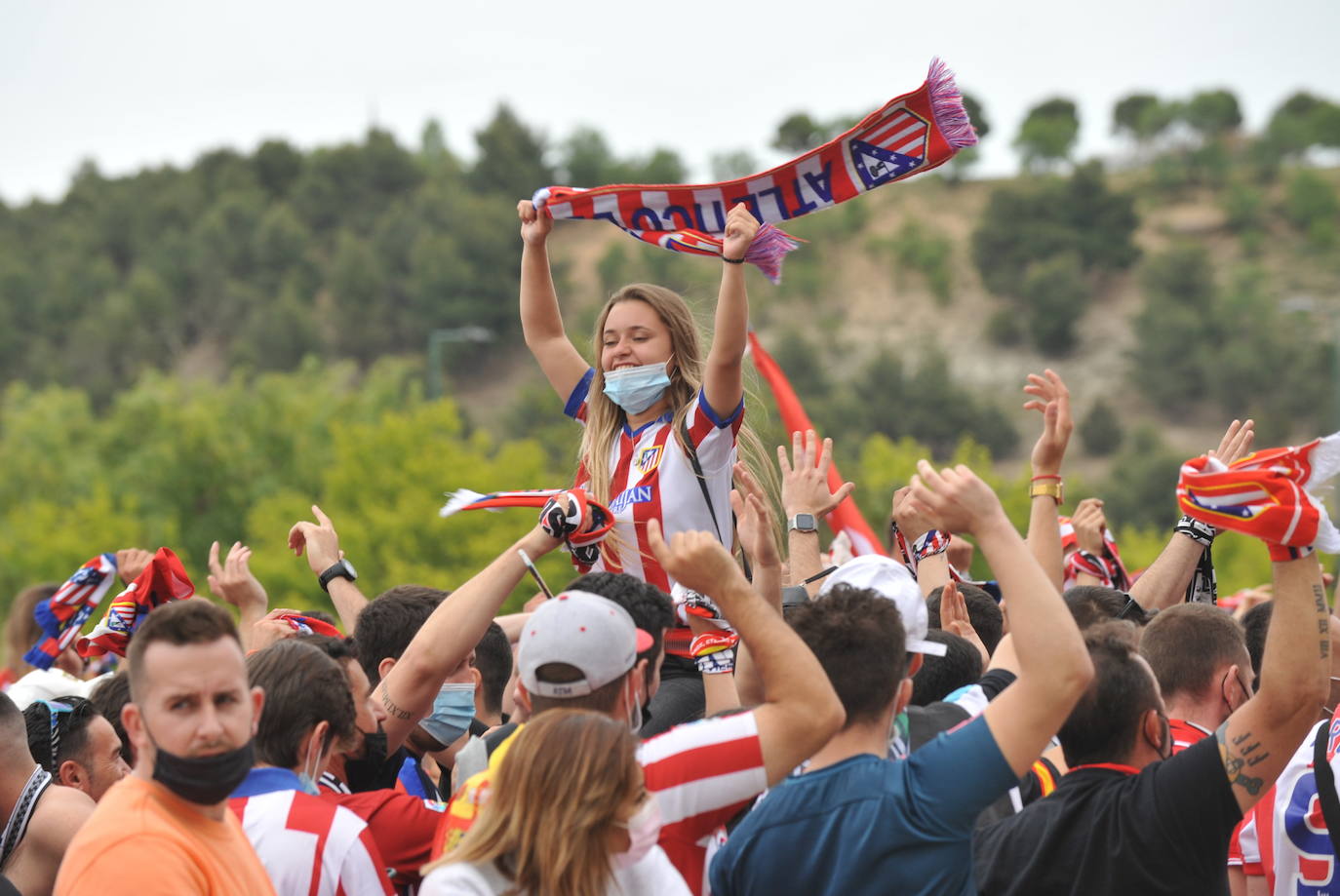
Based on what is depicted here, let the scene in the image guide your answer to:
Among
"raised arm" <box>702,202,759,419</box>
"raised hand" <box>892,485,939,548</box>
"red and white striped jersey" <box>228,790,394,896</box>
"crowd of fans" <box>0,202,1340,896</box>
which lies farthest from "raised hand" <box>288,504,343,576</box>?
"raised hand" <box>892,485,939,548</box>

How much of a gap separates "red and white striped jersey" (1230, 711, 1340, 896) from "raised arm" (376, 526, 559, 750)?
2.47m

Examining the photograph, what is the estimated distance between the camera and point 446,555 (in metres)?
32.1

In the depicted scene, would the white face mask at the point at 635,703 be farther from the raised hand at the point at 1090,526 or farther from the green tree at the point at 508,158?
the green tree at the point at 508,158

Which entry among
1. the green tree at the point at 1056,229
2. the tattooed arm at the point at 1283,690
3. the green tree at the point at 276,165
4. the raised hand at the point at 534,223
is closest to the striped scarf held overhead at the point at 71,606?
the raised hand at the point at 534,223

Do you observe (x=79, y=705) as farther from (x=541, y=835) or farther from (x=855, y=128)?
(x=855, y=128)

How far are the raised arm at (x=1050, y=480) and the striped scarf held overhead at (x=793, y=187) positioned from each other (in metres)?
1.22

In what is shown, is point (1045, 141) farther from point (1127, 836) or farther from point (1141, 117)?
point (1127, 836)

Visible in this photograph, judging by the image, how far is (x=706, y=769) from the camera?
3709mm

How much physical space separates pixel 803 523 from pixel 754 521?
0.42m

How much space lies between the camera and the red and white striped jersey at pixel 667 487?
5.67 metres

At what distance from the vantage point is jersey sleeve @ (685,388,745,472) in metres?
5.58

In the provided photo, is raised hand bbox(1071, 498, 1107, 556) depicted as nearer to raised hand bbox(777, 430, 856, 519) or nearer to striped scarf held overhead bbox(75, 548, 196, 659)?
raised hand bbox(777, 430, 856, 519)

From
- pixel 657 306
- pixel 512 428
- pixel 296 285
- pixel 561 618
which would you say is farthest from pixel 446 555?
pixel 296 285

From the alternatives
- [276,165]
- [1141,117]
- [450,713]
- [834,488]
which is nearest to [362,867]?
[450,713]
